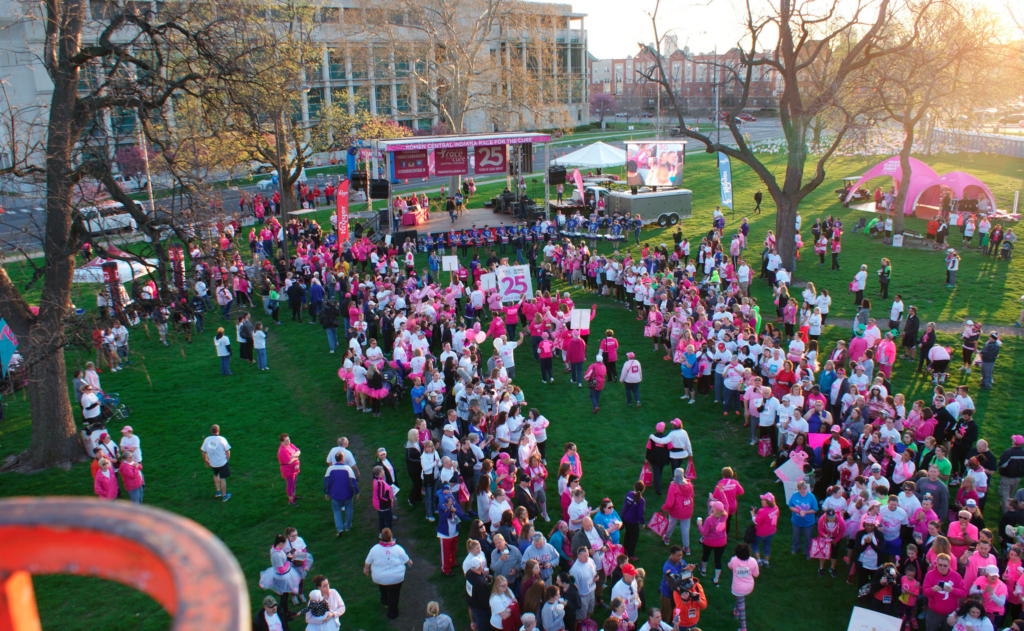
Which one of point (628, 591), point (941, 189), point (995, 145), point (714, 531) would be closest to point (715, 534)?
point (714, 531)

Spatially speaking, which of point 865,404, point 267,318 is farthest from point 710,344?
point 267,318

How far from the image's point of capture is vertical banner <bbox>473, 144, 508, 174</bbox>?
30.2 meters

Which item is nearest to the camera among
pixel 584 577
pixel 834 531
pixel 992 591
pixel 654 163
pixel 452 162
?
pixel 992 591

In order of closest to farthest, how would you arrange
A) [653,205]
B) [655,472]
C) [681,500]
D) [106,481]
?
[681,500] → [106,481] → [655,472] → [653,205]

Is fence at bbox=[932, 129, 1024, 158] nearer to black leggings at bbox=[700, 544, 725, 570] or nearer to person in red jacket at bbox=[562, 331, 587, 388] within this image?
person in red jacket at bbox=[562, 331, 587, 388]

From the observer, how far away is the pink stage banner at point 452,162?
29889 millimetres

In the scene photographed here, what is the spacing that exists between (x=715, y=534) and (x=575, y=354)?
22.4 feet

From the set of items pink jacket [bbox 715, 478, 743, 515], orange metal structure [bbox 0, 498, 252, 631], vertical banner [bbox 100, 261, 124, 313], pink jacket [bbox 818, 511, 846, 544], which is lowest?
pink jacket [bbox 818, 511, 846, 544]

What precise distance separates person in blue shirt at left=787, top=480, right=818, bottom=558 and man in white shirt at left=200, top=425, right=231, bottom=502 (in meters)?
8.52

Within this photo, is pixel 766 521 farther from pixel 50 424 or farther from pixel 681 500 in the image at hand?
pixel 50 424

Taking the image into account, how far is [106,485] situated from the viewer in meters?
10.4

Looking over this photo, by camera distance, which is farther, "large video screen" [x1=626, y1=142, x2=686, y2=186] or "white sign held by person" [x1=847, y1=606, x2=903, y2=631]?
"large video screen" [x1=626, y1=142, x2=686, y2=186]

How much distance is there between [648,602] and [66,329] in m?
9.94

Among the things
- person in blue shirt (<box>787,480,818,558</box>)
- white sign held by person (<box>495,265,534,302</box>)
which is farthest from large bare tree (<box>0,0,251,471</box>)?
person in blue shirt (<box>787,480,818,558</box>)
